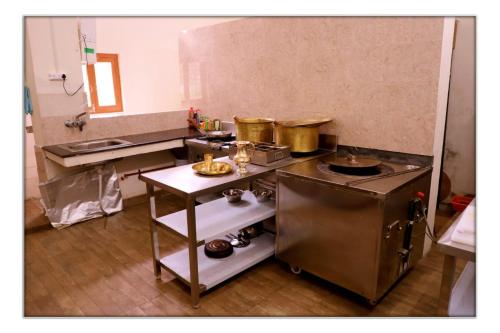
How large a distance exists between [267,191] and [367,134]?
2.61 ft

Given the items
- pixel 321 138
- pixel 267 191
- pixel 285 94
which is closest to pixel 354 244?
pixel 267 191

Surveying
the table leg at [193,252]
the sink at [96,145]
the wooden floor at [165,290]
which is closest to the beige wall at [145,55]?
the sink at [96,145]

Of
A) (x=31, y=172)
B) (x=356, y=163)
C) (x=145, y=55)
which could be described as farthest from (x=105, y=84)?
(x=356, y=163)

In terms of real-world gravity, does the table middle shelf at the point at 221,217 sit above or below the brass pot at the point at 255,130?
below

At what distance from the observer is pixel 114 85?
4.71m

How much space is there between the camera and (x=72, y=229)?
2902 mm

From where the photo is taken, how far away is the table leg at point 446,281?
116 centimetres

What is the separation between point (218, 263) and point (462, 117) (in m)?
2.53

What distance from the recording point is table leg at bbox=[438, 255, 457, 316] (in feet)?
3.80

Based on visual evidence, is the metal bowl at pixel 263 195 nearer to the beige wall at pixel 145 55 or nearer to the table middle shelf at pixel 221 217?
the table middle shelf at pixel 221 217

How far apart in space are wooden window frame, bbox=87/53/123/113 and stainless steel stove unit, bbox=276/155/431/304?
350 centimetres

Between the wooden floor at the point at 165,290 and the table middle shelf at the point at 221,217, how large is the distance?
0.37 m

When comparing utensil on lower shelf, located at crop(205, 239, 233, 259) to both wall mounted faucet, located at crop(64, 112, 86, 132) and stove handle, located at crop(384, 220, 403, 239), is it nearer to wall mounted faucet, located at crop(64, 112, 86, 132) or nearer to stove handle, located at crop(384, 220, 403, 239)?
stove handle, located at crop(384, 220, 403, 239)

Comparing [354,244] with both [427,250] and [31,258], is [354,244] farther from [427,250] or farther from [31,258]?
[31,258]
